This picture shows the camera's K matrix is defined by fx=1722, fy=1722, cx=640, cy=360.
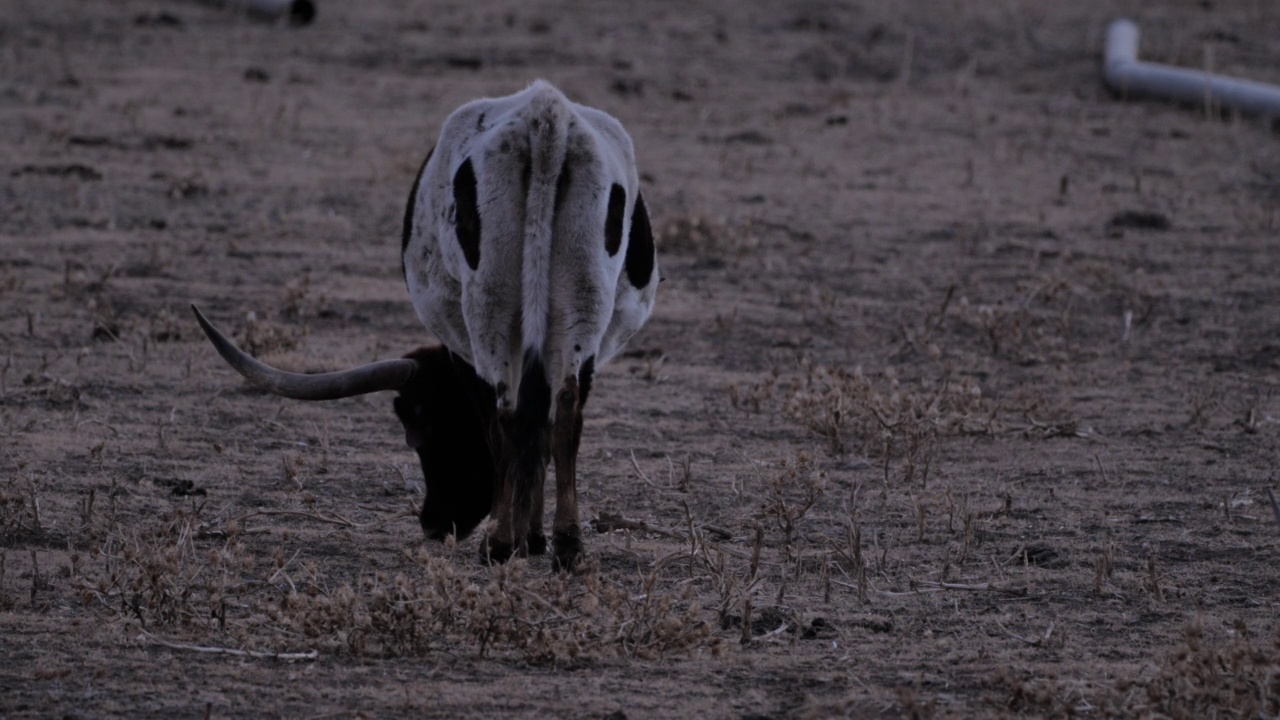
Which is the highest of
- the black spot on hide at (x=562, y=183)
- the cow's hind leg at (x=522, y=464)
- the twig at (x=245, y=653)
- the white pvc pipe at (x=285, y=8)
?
the white pvc pipe at (x=285, y=8)

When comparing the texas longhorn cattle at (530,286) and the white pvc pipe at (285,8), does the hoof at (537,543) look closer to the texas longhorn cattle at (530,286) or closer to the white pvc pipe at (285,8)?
the texas longhorn cattle at (530,286)

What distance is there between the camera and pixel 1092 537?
5727 mm

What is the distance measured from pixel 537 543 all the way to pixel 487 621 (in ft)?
3.10

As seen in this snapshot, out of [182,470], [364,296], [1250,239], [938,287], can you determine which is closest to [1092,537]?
[182,470]

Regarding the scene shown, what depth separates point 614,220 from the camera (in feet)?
17.3

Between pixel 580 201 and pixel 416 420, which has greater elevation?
pixel 580 201

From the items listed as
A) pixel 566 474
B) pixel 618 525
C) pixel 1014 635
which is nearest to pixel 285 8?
pixel 618 525

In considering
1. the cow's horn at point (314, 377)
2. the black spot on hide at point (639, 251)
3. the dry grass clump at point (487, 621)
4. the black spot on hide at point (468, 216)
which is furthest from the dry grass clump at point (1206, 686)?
the cow's horn at point (314, 377)

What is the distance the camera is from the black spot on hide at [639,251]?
554cm

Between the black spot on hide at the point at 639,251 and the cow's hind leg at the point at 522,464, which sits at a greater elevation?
the black spot on hide at the point at 639,251

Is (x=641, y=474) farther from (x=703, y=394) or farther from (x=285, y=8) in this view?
(x=285, y=8)

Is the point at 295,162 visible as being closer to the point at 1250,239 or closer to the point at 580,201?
the point at 1250,239

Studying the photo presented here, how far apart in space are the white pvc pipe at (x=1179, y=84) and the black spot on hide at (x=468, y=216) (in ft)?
32.1

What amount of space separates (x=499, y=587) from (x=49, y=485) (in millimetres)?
2133
